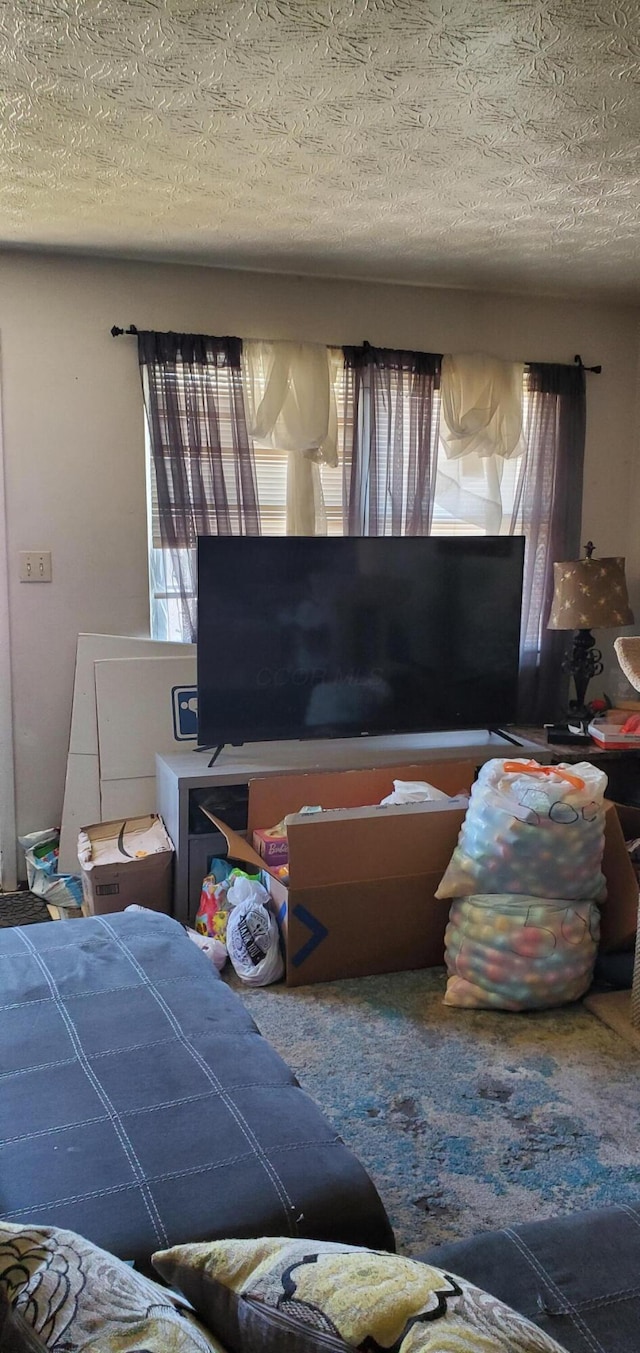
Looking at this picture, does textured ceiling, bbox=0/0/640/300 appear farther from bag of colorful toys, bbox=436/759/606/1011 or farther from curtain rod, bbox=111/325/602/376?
bag of colorful toys, bbox=436/759/606/1011

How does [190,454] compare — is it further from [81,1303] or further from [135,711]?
[81,1303]

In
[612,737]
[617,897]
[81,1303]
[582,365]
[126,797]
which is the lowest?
[617,897]

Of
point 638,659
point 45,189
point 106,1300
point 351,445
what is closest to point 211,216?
point 45,189

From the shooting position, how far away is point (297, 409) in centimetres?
346

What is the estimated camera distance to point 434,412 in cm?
366

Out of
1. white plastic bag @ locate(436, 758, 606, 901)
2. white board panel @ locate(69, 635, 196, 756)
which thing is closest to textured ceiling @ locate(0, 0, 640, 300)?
white board panel @ locate(69, 635, 196, 756)

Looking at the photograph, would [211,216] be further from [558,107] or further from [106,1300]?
[106,1300]

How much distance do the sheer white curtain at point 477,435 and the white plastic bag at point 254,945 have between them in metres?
1.82

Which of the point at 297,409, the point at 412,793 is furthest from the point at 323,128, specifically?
the point at 412,793

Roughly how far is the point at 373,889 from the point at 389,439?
1747 millimetres

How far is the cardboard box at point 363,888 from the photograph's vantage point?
270 centimetres

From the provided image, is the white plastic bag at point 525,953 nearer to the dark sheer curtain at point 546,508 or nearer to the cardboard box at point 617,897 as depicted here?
the cardboard box at point 617,897

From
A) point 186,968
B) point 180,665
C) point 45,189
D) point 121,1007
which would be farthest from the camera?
point 180,665

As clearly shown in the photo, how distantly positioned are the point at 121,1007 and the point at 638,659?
146 cm
